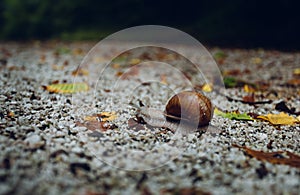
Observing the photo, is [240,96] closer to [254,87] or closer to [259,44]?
[254,87]

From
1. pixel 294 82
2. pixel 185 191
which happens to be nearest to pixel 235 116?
pixel 185 191

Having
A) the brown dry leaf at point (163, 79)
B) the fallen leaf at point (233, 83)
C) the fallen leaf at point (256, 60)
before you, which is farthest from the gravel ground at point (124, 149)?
the fallen leaf at point (256, 60)

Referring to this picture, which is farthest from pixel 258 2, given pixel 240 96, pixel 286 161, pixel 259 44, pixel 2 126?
pixel 2 126

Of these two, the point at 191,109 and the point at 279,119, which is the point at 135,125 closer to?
the point at 191,109

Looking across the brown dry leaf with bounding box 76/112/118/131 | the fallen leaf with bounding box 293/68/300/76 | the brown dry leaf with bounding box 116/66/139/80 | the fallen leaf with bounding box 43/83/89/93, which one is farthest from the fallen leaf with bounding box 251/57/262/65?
the brown dry leaf with bounding box 76/112/118/131

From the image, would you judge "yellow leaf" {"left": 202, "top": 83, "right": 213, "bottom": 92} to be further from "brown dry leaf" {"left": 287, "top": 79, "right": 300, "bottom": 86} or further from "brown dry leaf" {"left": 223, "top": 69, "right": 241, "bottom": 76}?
"brown dry leaf" {"left": 287, "top": 79, "right": 300, "bottom": 86}

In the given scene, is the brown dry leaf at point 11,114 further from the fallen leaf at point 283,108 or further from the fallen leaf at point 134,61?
the fallen leaf at point 134,61
